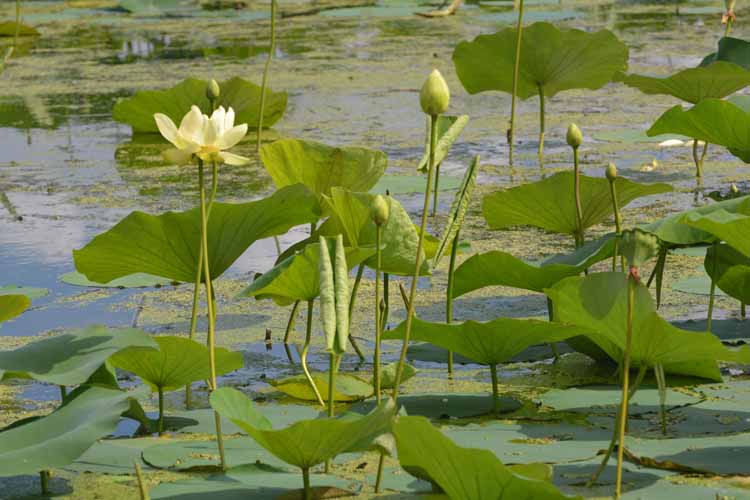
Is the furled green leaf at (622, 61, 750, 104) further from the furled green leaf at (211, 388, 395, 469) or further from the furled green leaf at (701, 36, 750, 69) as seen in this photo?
the furled green leaf at (211, 388, 395, 469)

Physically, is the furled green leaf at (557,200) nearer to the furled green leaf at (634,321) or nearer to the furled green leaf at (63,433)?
the furled green leaf at (634,321)

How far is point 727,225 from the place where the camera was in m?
1.59

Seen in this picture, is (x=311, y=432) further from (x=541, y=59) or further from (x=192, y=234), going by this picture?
(x=541, y=59)

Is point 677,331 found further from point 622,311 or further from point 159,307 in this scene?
point 159,307

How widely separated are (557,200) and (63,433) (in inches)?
39.6

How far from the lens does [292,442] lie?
1222mm

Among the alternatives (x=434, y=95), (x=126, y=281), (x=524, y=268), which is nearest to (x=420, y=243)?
(x=434, y=95)

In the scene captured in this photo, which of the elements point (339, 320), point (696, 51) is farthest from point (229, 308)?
point (696, 51)


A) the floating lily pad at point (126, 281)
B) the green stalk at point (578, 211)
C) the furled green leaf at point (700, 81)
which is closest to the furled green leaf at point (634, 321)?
the green stalk at point (578, 211)

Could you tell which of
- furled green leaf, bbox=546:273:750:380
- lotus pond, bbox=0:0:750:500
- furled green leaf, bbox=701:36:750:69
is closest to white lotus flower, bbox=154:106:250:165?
lotus pond, bbox=0:0:750:500

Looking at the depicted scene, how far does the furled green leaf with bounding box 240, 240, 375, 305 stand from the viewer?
5.49 ft

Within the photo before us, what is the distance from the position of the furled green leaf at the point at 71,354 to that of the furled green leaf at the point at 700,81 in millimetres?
1816

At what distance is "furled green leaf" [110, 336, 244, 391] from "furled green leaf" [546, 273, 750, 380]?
41 cm

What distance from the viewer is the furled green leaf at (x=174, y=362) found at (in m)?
1.57
